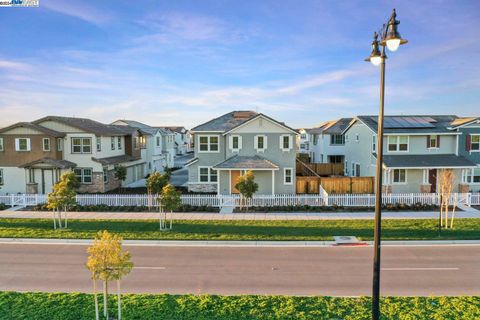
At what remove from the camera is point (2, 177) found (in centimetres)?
3130

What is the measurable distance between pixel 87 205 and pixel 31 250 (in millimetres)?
9682

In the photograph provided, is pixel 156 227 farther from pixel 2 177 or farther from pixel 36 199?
pixel 2 177

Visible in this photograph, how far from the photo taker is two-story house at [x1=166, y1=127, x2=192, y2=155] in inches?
3091

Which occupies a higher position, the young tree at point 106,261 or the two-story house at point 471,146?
the two-story house at point 471,146

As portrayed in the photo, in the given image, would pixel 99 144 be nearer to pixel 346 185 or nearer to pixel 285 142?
pixel 285 142

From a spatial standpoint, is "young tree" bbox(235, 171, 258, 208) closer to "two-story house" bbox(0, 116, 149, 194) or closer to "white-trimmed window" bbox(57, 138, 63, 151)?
"two-story house" bbox(0, 116, 149, 194)

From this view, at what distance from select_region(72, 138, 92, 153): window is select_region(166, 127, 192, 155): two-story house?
140 feet

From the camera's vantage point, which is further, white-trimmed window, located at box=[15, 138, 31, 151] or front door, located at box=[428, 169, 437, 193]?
white-trimmed window, located at box=[15, 138, 31, 151]

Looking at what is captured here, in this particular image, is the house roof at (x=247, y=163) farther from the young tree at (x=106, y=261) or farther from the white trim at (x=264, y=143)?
the young tree at (x=106, y=261)

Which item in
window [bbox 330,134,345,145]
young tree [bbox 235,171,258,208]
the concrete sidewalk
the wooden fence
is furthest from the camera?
window [bbox 330,134,345,145]

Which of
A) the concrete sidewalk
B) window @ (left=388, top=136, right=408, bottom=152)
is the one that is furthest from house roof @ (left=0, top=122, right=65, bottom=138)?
window @ (left=388, top=136, right=408, bottom=152)

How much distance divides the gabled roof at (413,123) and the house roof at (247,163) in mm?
10389

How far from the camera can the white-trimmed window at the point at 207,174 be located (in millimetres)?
31531

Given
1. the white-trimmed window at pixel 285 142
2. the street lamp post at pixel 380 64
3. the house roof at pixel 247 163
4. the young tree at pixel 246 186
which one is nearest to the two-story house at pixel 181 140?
the house roof at pixel 247 163
